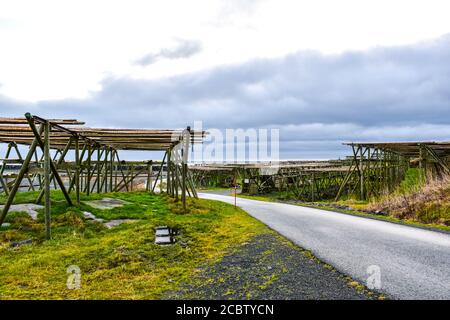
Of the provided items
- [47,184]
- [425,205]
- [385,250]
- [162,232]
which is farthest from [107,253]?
[425,205]

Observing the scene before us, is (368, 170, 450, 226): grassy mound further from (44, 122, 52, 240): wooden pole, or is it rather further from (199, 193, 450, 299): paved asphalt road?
(44, 122, 52, 240): wooden pole

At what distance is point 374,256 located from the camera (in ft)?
23.4

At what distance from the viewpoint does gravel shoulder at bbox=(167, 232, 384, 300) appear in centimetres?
507

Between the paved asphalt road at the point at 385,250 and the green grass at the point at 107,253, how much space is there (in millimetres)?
1642

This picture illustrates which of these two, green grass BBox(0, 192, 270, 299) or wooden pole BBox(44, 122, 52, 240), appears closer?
green grass BBox(0, 192, 270, 299)

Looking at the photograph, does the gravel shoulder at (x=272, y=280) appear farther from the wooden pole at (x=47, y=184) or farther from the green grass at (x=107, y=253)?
the wooden pole at (x=47, y=184)

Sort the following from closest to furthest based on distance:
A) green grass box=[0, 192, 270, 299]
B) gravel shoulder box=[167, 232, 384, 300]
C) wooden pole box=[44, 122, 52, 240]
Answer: gravel shoulder box=[167, 232, 384, 300] < green grass box=[0, 192, 270, 299] < wooden pole box=[44, 122, 52, 240]

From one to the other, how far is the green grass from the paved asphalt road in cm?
164

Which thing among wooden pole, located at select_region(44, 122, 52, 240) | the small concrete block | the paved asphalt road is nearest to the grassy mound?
the paved asphalt road

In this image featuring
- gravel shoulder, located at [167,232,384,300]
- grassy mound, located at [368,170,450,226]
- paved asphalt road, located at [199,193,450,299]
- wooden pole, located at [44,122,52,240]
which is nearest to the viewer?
gravel shoulder, located at [167,232,384,300]

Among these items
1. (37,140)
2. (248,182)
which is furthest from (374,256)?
(248,182)

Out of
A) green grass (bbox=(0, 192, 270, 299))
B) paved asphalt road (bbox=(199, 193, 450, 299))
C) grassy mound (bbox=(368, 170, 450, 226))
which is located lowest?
green grass (bbox=(0, 192, 270, 299))

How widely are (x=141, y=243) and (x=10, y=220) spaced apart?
4552 millimetres
